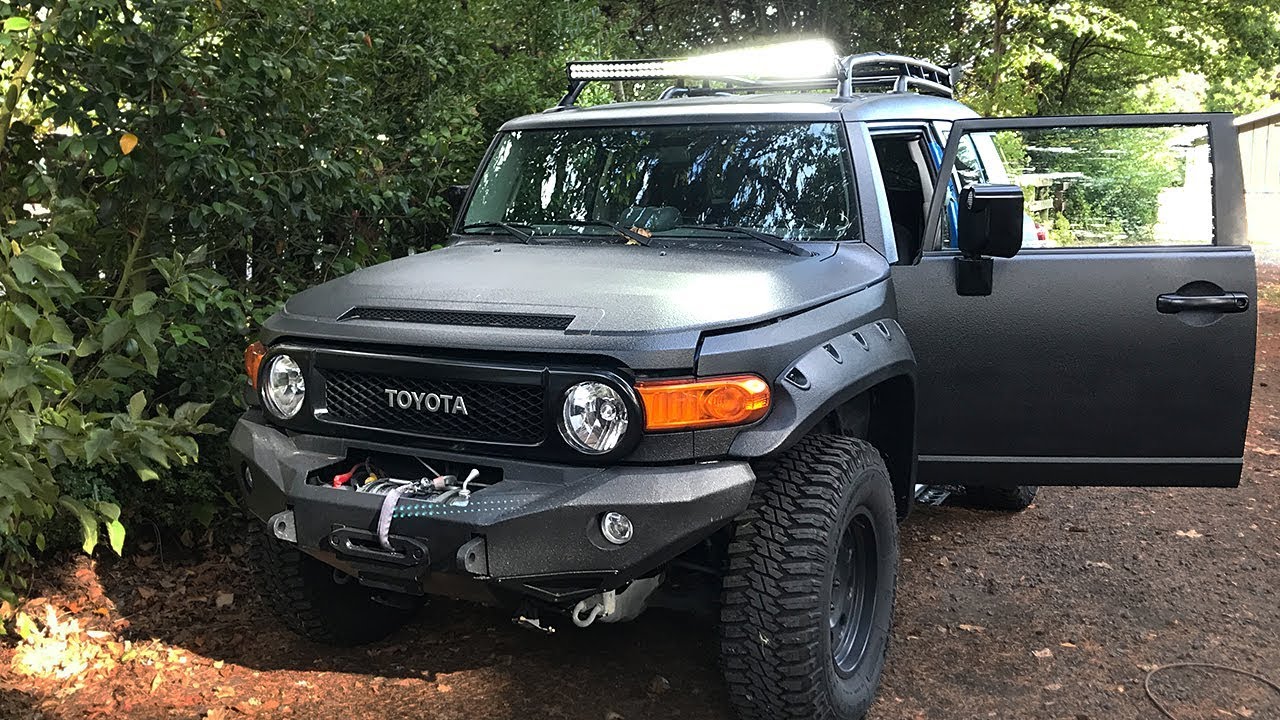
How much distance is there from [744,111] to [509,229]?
101 cm

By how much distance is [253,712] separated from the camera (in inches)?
145

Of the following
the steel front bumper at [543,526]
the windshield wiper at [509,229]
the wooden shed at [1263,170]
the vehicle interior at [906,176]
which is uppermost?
the vehicle interior at [906,176]

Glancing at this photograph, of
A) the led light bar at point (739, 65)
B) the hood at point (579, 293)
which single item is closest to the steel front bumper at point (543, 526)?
the hood at point (579, 293)

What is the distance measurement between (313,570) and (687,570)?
4.21 ft

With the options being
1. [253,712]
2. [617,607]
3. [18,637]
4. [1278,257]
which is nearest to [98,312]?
[18,637]

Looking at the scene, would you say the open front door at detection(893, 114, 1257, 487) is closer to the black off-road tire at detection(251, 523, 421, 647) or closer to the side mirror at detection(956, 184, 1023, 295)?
the side mirror at detection(956, 184, 1023, 295)

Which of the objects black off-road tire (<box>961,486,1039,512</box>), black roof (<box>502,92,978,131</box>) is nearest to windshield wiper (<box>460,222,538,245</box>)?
black roof (<box>502,92,978,131</box>)

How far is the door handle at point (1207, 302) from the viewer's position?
13.3ft

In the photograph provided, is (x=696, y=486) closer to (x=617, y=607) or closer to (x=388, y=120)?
(x=617, y=607)

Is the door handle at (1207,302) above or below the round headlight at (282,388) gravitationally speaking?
above

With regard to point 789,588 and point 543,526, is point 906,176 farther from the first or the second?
point 543,526

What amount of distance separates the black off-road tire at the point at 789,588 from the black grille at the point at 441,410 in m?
0.68

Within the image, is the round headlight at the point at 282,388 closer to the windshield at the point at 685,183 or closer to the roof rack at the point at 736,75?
the windshield at the point at 685,183

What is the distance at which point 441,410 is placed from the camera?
326 centimetres
